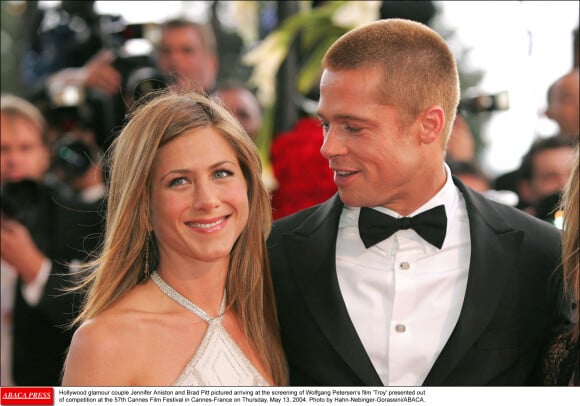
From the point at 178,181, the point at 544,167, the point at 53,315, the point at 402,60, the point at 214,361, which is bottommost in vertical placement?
the point at 53,315

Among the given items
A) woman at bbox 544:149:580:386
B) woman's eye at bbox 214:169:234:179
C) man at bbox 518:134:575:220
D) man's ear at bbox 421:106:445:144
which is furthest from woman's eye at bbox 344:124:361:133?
man at bbox 518:134:575:220

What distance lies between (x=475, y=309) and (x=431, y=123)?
1.40 feet

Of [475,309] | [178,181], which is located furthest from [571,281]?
[178,181]

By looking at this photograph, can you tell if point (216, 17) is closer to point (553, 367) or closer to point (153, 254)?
point (153, 254)

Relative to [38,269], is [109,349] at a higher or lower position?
higher

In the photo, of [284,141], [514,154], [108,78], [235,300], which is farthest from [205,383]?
[108,78]

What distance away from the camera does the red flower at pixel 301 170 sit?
7.08 ft

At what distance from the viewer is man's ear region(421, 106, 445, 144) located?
6.08 ft

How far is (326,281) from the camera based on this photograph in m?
1.81

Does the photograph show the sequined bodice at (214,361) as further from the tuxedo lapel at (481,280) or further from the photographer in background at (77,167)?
the photographer in background at (77,167)

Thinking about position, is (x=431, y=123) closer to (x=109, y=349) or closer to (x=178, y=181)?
(x=178, y=181)

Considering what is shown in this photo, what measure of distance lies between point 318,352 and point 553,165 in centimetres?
106

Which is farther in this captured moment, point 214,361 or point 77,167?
point 77,167

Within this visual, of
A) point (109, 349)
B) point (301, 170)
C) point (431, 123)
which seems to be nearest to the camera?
point (109, 349)
